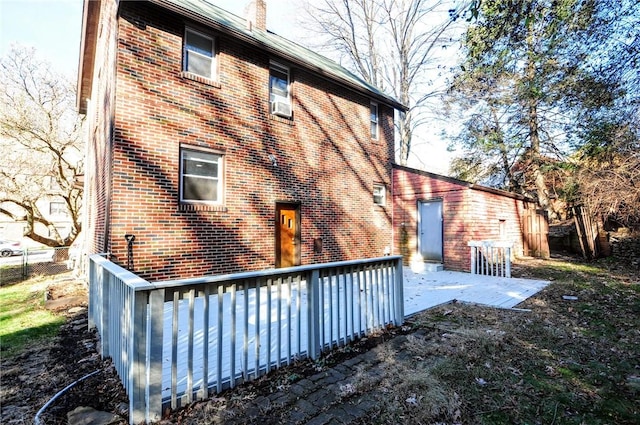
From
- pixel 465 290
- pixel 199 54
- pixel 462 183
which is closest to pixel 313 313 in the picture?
pixel 465 290

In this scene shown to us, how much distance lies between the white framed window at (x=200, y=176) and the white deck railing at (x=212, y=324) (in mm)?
2737

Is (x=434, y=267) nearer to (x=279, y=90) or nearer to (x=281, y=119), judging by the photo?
(x=281, y=119)

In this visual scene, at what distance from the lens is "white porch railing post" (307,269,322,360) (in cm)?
350

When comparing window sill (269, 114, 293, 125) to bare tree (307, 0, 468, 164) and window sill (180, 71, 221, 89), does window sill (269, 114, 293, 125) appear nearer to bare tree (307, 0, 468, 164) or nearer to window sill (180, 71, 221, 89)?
window sill (180, 71, 221, 89)

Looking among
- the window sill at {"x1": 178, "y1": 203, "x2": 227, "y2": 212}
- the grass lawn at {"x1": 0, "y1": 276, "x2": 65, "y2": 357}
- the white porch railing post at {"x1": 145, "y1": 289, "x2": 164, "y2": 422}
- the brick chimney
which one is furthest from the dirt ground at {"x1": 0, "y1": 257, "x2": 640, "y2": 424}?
the brick chimney

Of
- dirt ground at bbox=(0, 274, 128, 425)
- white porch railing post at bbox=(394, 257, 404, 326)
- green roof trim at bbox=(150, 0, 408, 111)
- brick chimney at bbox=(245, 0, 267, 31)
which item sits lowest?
dirt ground at bbox=(0, 274, 128, 425)

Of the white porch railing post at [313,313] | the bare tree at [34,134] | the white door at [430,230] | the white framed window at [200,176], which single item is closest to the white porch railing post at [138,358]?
the white porch railing post at [313,313]

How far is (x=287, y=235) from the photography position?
900 cm

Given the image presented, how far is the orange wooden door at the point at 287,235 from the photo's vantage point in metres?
8.75

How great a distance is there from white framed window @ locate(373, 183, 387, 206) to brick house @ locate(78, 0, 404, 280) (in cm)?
106

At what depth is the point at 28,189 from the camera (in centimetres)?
1402

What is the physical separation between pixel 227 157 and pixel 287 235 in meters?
2.79

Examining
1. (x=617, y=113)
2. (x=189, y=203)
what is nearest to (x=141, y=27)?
(x=189, y=203)

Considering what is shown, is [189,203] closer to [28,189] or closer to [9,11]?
Answer: [9,11]
